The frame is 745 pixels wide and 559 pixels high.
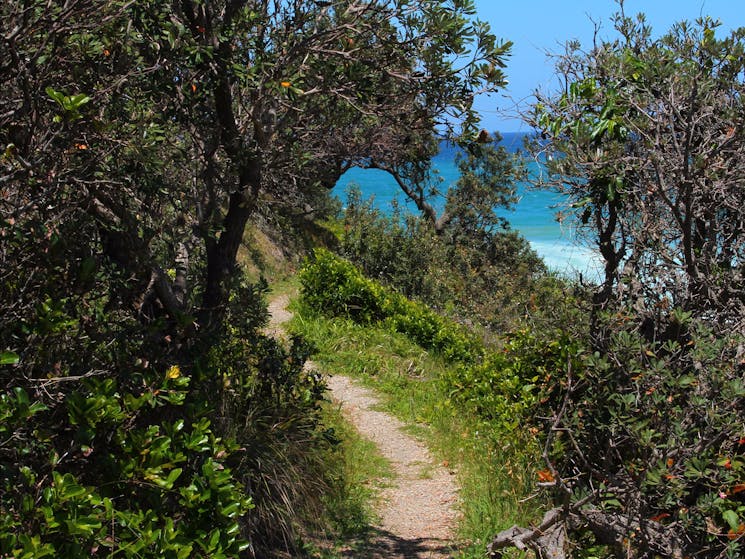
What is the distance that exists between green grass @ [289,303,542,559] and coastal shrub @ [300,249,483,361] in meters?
0.26

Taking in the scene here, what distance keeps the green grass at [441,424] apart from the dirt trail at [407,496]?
0.46 feet

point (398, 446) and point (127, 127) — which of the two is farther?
point (398, 446)

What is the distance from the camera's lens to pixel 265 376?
595 centimetres

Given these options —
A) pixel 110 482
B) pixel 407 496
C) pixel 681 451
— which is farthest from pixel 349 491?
pixel 681 451

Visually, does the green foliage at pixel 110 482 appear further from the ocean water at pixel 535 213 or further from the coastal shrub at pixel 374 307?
the coastal shrub at pixel 374 307

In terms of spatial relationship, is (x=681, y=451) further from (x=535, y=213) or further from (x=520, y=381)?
(x=535, y=213)

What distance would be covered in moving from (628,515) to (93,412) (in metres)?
2.47

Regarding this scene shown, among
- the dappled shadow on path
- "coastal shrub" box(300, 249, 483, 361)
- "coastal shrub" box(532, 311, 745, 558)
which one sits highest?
"coastal shrub" box(300, 249, 483, 361)

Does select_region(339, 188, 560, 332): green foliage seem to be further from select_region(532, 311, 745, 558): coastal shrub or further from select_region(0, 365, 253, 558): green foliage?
select_region(0, 365, 253, 558): green foliage

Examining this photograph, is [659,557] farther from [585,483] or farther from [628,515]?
[585,483]

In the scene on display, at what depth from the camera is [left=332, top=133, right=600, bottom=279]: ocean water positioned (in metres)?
5.14

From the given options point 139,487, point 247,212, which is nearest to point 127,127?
point 247,212

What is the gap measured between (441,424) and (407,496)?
1.60 metres

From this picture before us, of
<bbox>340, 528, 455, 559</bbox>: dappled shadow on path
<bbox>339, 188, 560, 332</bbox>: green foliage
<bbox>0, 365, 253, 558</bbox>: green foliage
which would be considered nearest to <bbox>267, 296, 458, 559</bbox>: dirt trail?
<bbox>340, 528, 455, 559</bbox>: dappled shadow on path
